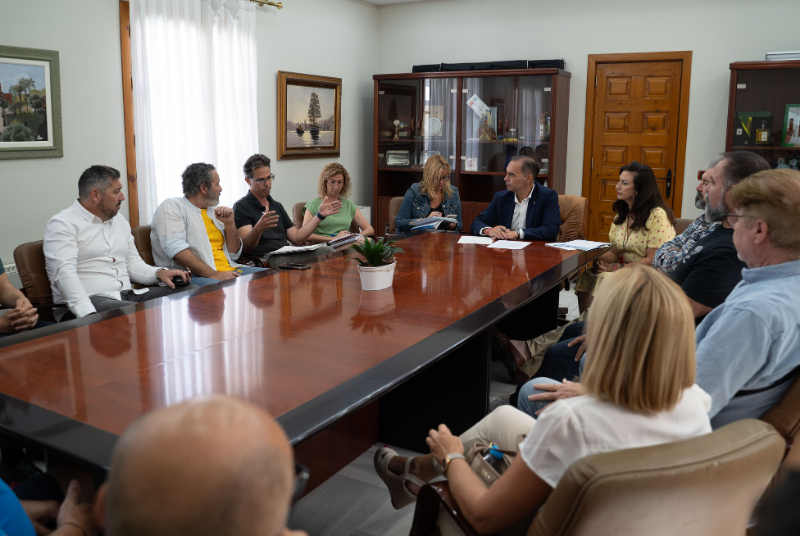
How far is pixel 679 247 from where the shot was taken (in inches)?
128

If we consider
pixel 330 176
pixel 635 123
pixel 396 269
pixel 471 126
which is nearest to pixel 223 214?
pixel 330 176

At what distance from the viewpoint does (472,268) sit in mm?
3416

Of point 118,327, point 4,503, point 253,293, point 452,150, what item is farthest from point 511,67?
point 4,503

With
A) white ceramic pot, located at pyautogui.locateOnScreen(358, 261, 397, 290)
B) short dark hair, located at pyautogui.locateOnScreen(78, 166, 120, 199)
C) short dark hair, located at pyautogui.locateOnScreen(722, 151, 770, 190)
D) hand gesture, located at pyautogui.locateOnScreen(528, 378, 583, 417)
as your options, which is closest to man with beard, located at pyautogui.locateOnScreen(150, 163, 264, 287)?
short dark hair, located at pyautogui.locateOnScreen(78, 166, 120, 199)

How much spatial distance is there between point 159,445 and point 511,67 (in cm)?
615

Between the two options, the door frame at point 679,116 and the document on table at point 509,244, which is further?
the door frame at point 679,116

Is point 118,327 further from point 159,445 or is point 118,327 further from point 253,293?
point 159,445

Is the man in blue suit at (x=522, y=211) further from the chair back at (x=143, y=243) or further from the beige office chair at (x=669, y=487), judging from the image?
the beige office chair at (x=669, y=487)

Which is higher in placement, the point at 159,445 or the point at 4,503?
the point at 159,445

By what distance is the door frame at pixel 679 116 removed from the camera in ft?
19.6

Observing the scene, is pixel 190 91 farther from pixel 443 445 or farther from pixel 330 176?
pixel 443 445

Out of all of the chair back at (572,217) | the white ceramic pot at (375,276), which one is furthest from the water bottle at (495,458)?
the chair back at (572,217)

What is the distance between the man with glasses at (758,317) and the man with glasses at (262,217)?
9.75 ft

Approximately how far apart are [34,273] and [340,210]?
227 centimetres
